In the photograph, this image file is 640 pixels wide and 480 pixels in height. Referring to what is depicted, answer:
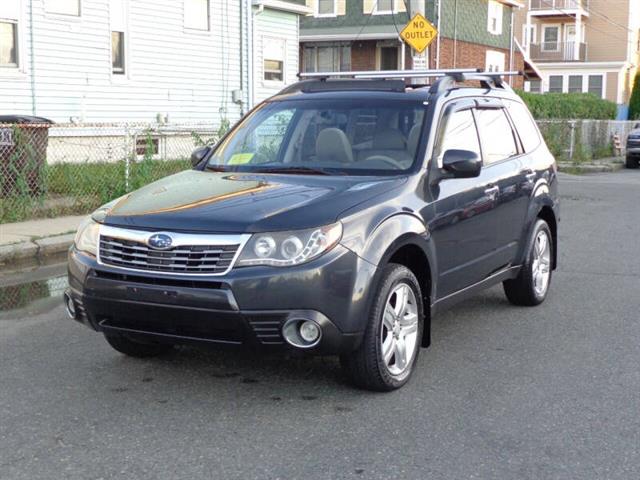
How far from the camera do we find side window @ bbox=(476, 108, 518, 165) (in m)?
6.65

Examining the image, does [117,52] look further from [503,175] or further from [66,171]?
[503,175]

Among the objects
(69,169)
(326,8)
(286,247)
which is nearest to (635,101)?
(326,8)

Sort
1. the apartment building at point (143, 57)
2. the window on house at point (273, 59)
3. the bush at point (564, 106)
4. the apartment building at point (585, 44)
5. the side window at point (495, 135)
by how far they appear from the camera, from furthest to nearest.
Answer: the apartment building at point (585, 44)
the bush at point (564, 106)
the window on house at point (273, 59)
the apartment building at point (143, 57)
the side window at point (495, 135)

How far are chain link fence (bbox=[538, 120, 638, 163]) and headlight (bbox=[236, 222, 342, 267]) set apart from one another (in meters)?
23.6

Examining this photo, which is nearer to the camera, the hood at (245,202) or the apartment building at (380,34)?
the hood at (245,202)

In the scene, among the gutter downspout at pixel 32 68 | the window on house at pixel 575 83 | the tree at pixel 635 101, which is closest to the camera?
the gutter downspout at pixel 32 68

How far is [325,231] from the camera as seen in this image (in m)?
4.75

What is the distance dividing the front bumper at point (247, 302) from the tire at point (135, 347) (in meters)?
0.81

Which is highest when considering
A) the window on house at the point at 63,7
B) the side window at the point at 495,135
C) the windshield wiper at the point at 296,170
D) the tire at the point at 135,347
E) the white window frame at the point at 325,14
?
the white window frame at the point at 325,14

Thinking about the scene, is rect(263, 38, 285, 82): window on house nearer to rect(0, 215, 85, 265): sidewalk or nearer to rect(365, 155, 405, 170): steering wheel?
rect(0, 215, 85, 265): sidewalk

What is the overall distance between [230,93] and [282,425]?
1805 centimetres

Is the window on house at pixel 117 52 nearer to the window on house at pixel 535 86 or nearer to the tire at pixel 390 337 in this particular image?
the tire at pixel 390 337

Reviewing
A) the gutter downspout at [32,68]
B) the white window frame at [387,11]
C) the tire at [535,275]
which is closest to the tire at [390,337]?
the tire at [535,275]

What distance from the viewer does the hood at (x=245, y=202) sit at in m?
4.75
